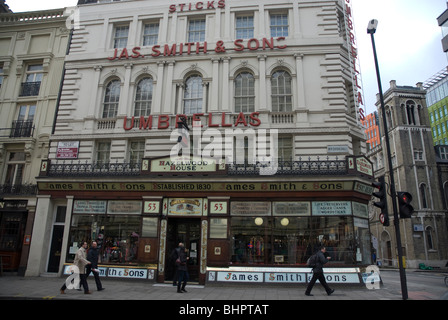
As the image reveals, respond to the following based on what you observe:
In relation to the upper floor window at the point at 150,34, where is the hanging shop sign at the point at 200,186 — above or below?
below

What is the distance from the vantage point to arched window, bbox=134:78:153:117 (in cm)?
1960

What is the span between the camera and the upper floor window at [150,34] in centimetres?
2103

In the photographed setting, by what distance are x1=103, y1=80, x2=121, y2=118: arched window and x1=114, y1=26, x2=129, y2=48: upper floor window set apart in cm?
286

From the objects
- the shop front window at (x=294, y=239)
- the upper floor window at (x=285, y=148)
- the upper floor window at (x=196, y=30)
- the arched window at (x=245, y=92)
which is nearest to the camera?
the shop front window at (x=294, y=239)

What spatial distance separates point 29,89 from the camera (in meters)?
21.9

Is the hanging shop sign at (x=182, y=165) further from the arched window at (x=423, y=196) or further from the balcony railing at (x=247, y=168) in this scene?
the arched window at (x=423, y=196)

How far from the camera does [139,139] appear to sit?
746 inches

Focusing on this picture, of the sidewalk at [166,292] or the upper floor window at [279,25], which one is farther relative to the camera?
the upper floor window at [279,25]

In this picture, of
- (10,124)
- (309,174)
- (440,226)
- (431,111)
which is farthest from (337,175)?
(431,111)

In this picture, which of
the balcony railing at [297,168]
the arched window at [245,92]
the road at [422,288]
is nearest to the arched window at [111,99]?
the arched window at [245,92]

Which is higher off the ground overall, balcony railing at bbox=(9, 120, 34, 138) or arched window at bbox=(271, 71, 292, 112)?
arched window at bbox=(271, 71, 292, 112)

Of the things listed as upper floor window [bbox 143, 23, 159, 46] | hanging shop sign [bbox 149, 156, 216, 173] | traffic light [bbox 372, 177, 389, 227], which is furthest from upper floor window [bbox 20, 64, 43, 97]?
traffic light [bbox 372, 177, 389, 227]

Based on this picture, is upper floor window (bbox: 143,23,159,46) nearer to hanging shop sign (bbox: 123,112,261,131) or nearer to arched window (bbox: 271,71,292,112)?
hanging shop sign (bbox: 123,112,261,131)

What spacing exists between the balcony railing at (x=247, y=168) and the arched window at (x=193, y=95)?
479cm
